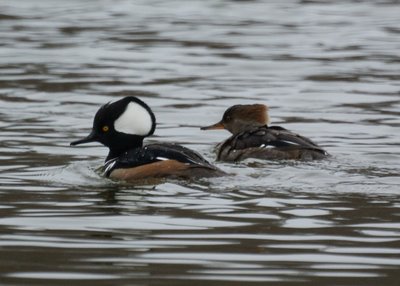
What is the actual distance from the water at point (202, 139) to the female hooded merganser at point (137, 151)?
0.18m

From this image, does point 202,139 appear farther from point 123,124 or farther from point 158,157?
point 158,157

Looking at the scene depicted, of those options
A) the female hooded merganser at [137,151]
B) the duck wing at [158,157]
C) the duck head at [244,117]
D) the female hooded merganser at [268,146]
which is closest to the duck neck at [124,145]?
the female hooded merganser at [137,151]

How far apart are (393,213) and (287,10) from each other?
16981mm

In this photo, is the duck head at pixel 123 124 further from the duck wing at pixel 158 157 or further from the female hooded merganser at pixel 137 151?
the duck wing at pixel 158 157

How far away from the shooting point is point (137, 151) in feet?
39.8

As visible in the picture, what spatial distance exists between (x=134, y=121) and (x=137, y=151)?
356 millimetres

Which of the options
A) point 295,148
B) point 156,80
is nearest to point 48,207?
point 295,148

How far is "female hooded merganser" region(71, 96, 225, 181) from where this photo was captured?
11.7 metres

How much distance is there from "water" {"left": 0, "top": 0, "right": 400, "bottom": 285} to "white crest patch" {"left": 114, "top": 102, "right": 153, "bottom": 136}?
52 centimetres

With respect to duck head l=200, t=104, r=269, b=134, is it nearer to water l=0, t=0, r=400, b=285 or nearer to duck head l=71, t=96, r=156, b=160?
water l=0, t=0, r=400, b=285

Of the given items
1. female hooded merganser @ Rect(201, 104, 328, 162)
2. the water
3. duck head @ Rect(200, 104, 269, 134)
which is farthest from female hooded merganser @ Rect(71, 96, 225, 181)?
duck head @ Rect(200, 104, 269, 134)

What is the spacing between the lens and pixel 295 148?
42.5 feet

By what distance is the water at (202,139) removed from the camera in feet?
27.4

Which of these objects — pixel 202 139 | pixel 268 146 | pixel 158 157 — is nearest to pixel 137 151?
pixel 158 157
